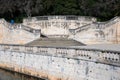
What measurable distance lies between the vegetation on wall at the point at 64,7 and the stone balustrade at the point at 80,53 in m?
12.3

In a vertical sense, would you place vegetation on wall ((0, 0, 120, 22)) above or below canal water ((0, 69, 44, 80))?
above

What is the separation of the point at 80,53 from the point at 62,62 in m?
2.03

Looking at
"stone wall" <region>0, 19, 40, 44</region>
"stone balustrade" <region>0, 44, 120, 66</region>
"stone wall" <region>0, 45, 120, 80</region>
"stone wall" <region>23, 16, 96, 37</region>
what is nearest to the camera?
"stone balustrade" <region>0, 44, 120, 66</region>

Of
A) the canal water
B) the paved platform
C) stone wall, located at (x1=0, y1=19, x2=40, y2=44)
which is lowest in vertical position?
the canal water

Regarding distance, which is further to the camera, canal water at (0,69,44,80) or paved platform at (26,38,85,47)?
paved platform at (26,38,85,47)

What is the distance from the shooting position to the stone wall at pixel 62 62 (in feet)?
45.5

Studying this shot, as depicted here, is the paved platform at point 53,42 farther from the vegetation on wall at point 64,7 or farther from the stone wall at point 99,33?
the vegetation on wall at point 64,7

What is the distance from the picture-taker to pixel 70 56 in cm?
1703

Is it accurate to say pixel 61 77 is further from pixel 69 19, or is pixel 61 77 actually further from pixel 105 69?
pixel 69 19

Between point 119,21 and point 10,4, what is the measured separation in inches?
614

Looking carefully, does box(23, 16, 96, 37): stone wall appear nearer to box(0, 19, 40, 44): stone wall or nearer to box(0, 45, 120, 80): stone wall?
box(0, 19, 40, 44): stone wall

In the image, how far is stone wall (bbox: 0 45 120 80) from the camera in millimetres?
13867

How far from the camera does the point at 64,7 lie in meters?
33.8

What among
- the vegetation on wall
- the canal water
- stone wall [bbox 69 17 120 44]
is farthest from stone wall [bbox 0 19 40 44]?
the vegetation on wall
